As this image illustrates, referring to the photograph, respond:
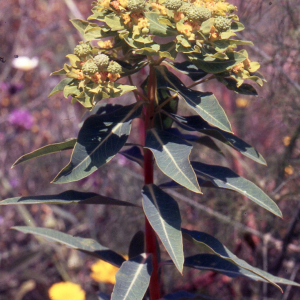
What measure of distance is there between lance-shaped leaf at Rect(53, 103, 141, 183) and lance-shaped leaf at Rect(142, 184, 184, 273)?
18cm

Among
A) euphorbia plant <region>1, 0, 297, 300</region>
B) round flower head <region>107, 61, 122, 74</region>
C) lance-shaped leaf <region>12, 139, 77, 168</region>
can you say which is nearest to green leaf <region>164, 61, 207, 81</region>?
euphorbia plant <region>1, 0, 297, 300</region>

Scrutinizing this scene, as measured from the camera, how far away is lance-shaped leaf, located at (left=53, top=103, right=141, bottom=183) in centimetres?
96

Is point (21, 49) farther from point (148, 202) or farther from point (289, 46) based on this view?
point (148, 202)

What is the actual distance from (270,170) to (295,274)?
1.87ft

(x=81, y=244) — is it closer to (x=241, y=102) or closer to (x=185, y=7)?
(x=185, y=7)

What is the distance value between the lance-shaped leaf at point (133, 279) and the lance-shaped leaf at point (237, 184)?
32cm

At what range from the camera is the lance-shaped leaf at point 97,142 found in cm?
96

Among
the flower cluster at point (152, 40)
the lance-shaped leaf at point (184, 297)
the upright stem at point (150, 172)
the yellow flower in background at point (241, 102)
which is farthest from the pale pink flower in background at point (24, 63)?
the lance-shaped leaf at point (184, 297)

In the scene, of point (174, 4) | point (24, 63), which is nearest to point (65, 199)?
point (174, 4)

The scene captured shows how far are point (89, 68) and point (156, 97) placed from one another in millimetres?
338

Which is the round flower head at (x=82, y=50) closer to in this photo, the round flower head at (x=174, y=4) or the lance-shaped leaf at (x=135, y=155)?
the round flower head at (x=174, y=4)

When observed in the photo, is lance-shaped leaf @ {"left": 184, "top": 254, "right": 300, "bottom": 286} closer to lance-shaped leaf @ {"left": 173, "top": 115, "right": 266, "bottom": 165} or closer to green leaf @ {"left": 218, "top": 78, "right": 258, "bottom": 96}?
lance-shaped leaf @ {"left": 173, "top": 115, "right": 266, "bottom": 165}

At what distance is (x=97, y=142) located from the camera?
101cm

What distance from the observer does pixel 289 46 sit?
6.31 ft
